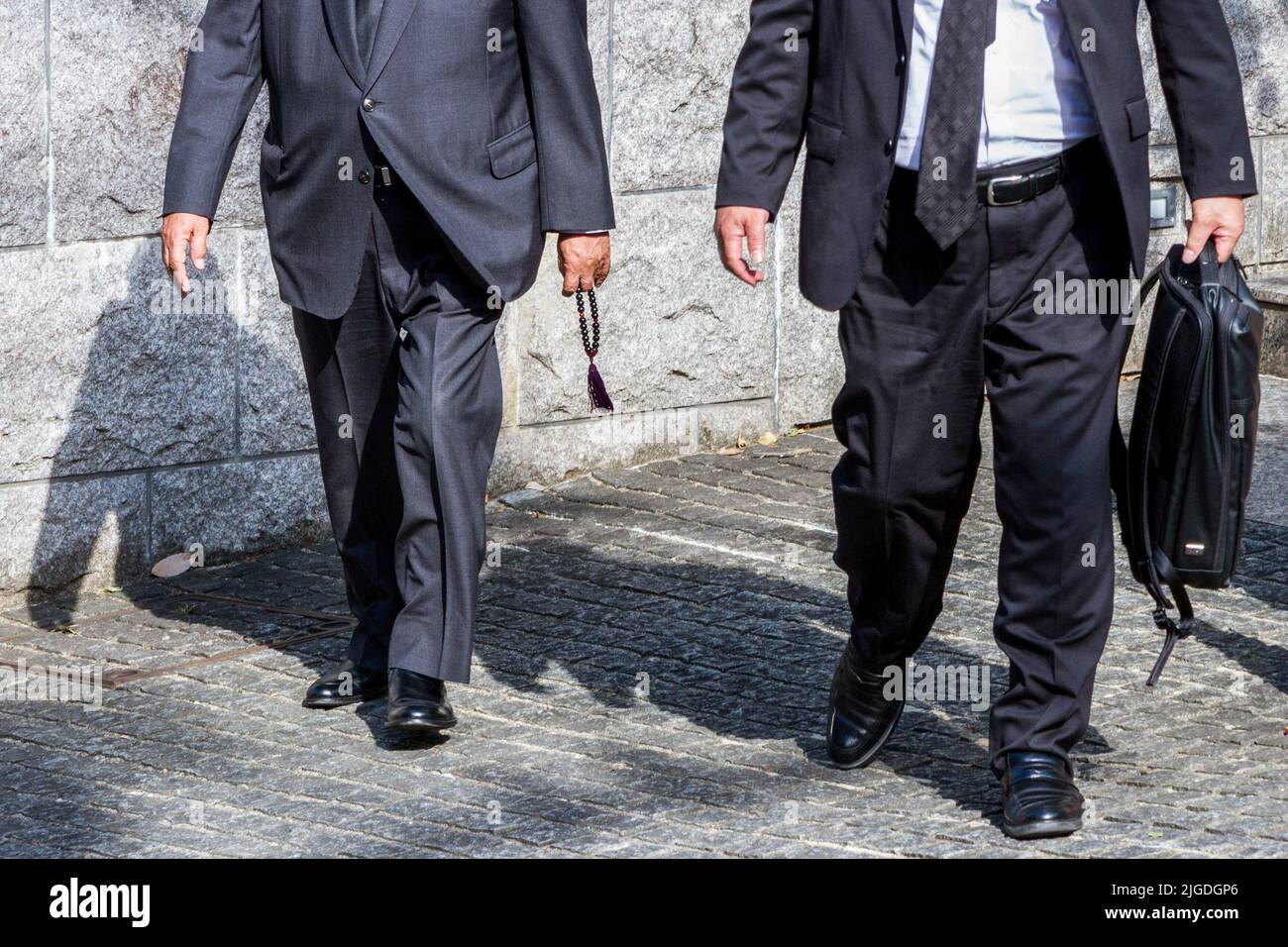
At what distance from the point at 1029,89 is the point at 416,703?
6.10ft

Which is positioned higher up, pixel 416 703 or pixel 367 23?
pixel 367 23

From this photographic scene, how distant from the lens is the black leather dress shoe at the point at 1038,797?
385cm

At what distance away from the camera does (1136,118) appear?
12.8ft

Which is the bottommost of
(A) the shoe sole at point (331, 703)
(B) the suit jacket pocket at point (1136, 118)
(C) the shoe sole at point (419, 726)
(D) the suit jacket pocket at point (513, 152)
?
(A) the shoe sole at point (331, 703)

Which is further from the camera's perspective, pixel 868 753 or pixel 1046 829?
pixel 868 753

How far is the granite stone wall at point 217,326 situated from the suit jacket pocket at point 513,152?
5.73ft

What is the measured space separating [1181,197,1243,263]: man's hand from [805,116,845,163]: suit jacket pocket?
28.0 inches

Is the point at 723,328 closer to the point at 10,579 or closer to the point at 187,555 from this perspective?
the point at 187,555

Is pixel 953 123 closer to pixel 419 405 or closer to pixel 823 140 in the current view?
pixel 823 140

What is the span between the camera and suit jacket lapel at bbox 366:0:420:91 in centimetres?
454

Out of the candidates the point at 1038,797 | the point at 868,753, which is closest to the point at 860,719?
the point at 868,753

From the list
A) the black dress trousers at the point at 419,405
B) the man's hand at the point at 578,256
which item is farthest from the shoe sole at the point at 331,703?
the man's hand at the point at 578,256

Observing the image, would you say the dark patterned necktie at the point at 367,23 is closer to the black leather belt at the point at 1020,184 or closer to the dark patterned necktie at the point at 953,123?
the dark patterned necktie at the point at 953,123
